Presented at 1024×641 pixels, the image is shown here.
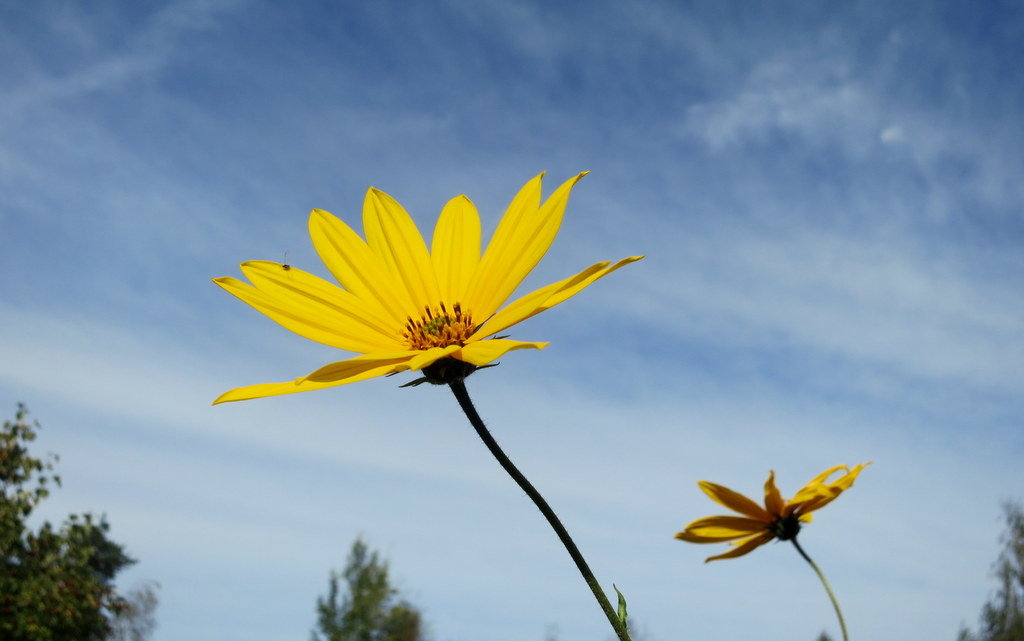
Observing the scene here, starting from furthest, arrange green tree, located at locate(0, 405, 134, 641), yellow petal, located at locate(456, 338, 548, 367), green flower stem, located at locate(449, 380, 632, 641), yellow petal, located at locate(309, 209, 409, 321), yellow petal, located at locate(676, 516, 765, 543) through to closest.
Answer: green tree, located at locate(0, 405, 134, 641) → yellow petal, located at locate(676, 516, 765, 543) → yellow petal, located at locate(309, 209, 409, 321) → yellow petal, located at locate(456, 338, 548, 367) → green flower stem, located at locate(449, 380, 632, 641)

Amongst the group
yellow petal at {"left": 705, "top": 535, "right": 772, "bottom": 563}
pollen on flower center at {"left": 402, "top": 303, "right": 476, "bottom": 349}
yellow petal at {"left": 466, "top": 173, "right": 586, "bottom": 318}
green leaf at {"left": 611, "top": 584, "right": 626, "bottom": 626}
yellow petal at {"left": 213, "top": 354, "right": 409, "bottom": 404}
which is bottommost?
green leaf at {"left": 611, "top": 584, "right": 626, "bottom": 626}

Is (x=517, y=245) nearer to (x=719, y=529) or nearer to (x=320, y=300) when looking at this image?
(x=320, y=300)

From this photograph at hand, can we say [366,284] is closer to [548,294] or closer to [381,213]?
[381,213]

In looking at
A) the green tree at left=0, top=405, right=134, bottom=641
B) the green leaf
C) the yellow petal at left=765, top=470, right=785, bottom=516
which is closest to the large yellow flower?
the green leaf

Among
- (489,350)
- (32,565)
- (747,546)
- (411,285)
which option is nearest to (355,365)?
(489,350)

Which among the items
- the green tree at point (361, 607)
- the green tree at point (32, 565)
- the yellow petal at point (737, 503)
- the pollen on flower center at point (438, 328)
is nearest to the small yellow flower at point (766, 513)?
the yellow petal at point (737, 503)

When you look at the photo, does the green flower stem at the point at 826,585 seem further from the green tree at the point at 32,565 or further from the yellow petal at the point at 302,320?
the green tree at the point at 32,565

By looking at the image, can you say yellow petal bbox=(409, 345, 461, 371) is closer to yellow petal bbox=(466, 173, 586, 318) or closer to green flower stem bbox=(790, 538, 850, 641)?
yellow petal bbox=(466, 173, 586, 318)

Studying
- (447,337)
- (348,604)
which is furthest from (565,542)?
(348,604)
